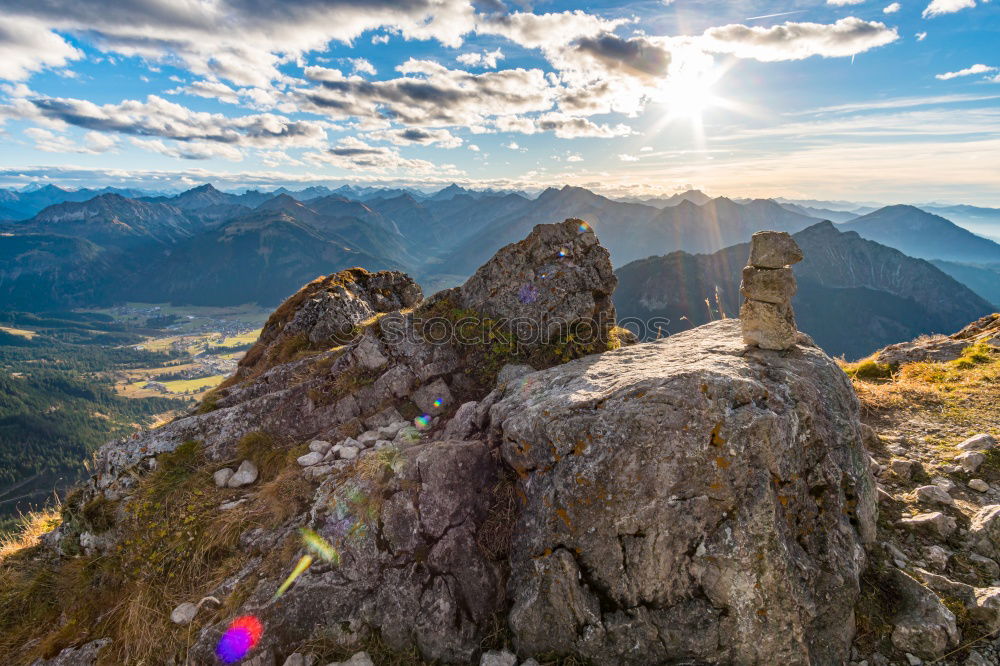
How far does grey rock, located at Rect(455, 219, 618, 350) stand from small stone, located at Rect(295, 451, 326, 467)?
6.17m

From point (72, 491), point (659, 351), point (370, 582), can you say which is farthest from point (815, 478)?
point (72, 491)

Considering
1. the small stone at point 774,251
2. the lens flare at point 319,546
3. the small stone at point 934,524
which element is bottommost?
the small stone at point 934,524

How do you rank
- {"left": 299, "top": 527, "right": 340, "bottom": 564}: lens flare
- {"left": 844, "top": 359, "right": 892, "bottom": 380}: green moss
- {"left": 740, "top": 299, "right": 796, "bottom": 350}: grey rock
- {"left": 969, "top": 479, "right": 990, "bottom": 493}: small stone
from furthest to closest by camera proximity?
{"left": 844, "top": 359, "right": 892, "bottom": 380}: green moss < {"left": 740, "top": 299, "right": 796, "bottom": 350}: grey rock < {"left": 969, "top": 479, "right": 990, "bottom": 493}: small stone < {"left": 299, "top": 527, "right": 340, "bottom": 564}: lens flare

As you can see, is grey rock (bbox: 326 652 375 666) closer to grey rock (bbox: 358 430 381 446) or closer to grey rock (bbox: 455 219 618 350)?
grey rock (bbox: 358 430 381 446)

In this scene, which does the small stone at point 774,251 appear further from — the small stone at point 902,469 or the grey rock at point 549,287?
the small stone at point 902,469

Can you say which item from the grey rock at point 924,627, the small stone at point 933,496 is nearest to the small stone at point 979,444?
the small stone at point 933,496

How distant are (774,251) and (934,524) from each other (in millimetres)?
5494

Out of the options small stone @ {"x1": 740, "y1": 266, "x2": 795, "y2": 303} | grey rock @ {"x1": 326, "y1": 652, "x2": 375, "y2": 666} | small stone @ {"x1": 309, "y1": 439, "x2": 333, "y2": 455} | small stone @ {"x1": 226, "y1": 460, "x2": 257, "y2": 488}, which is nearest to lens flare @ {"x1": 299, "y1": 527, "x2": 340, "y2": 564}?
grey rock @ {"x1": 326, "y1": 652, "x2": 375, "y2": 666}

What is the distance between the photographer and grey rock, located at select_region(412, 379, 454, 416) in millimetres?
11633

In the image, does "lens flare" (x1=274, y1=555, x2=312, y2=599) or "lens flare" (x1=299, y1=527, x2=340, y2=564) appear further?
"lens flare" (x1=299, y1=527, x2=340, y2=564)

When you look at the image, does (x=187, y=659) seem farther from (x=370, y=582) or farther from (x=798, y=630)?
(x=798, y=630)

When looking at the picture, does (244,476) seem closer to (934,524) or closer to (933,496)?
(934,524)

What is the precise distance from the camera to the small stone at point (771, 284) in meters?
8.55

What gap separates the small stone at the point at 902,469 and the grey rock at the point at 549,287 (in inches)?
271
